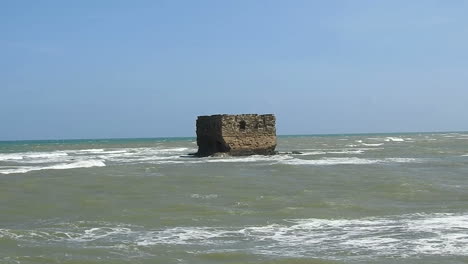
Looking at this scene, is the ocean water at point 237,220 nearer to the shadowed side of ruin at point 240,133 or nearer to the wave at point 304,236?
the wave at point 304,236

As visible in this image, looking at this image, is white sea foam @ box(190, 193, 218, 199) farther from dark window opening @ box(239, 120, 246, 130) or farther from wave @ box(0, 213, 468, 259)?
dark window opening @ box(239, 120, 246, 130)

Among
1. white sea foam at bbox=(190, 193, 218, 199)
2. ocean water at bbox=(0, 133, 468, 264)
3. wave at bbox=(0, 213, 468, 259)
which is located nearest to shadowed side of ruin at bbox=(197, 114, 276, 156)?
ocean water at bbox=(0, 133, 468, 264)

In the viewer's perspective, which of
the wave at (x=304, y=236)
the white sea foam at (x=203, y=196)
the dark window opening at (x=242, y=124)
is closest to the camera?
the wave at (x=304, y=236)

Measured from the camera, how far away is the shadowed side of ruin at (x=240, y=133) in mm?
28375

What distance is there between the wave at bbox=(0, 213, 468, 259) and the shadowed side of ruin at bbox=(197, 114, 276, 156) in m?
18.8

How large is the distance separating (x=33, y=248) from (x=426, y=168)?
1522cm

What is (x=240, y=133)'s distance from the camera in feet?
94.4

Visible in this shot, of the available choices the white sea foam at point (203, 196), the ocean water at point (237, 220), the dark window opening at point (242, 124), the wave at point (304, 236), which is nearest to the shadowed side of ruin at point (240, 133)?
the dark window opening at point (242, 124)

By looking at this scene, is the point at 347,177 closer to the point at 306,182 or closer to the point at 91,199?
the point at 306,182

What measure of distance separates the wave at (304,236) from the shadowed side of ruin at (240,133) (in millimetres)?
18816

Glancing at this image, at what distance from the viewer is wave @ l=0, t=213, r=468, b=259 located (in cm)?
725

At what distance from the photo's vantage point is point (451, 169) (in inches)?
767

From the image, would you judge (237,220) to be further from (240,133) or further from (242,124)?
(240,133)

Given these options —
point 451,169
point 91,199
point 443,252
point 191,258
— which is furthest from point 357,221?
point 451,169
